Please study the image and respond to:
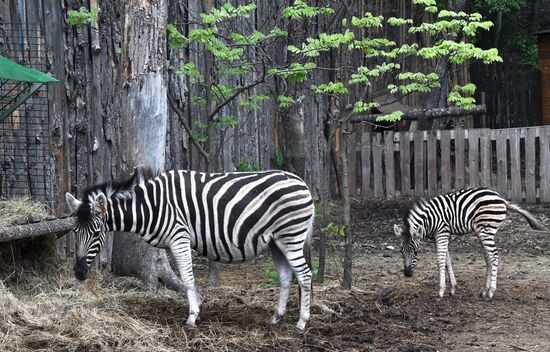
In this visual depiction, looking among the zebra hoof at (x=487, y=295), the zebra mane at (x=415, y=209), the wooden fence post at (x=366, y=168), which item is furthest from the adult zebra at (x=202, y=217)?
the wooden fence post at (x=366, y=168)

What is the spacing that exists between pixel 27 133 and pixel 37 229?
6.22 ft

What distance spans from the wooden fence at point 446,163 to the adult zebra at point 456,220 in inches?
241

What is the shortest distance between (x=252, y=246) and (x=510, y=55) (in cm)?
2165

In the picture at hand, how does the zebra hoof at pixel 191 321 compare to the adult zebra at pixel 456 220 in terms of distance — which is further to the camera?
the adult zebra at pixel 456 220

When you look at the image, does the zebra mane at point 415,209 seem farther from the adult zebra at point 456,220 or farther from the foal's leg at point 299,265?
the foal's leg at point 299,265

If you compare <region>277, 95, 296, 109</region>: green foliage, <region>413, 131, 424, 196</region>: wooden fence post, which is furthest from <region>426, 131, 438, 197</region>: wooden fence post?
<region>277, 95, 296, 109</region>: green foliage

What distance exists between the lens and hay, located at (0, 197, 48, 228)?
27.7ft

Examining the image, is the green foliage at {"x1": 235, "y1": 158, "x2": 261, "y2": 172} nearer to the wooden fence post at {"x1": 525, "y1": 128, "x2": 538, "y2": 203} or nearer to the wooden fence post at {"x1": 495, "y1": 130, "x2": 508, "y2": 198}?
the wooden fence post at {"x1": 495, "y1": 130, "x2": 508, "y2": 198}

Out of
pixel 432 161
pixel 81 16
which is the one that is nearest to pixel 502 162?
pixel 432 161

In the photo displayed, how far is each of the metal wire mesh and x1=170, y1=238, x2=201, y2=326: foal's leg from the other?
2485 mm

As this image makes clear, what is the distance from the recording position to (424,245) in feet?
45.9

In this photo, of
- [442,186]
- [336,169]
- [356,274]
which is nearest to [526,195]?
[442,186]

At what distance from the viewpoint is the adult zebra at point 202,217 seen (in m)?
8.04

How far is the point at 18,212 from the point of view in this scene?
8711 mm
